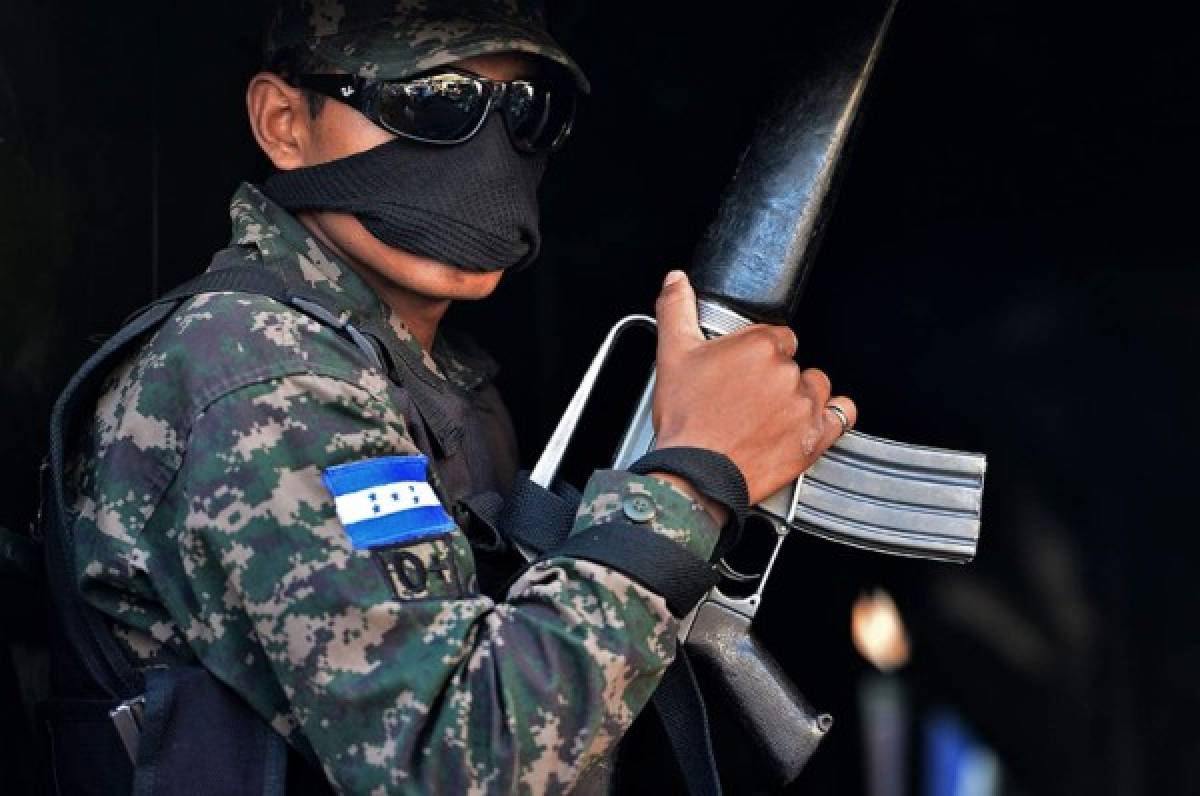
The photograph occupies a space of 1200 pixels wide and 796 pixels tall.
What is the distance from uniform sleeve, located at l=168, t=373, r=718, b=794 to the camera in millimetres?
1514

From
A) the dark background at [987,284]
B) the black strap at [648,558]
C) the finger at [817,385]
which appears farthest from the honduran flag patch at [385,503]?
the dark background at [987,284]

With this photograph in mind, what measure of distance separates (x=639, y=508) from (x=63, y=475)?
0.60 metres

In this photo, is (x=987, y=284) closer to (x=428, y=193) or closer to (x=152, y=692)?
(x=428, y=193)

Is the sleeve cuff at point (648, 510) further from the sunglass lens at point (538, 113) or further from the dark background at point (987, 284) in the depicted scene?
the dark background at point (987, 284)

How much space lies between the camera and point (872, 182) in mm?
2484

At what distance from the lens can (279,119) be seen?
1.98m

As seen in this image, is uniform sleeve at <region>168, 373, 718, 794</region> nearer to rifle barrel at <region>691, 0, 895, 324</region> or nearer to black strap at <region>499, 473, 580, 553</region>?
black strap at <region>499, 473, 580, 553</region>

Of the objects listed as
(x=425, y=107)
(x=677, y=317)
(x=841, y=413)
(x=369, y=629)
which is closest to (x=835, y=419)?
(x=841, y=413)

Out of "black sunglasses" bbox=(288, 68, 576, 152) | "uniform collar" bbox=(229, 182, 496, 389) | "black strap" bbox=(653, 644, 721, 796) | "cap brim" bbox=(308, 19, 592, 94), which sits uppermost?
"cap brim" bbox=(308, 19, 592, 94)

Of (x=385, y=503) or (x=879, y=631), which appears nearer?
(x=385, y=503)

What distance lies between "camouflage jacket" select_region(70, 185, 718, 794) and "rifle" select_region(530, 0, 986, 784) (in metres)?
0.33

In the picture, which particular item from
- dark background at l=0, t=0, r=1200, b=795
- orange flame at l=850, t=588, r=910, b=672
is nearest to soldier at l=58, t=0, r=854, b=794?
dark background at l=0, t=0, r=1200, b=795

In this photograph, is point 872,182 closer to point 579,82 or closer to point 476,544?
point 579,82

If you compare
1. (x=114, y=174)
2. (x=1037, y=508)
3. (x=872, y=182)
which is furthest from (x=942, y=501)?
(x=114, y=174)
